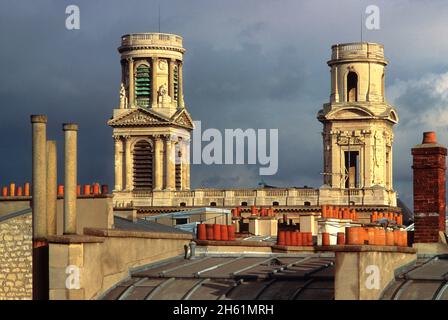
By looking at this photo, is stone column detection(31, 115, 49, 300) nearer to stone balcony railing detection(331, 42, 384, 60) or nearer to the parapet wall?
the parapet wall

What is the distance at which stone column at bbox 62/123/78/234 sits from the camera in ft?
188

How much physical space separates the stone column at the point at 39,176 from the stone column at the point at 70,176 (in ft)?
3.50

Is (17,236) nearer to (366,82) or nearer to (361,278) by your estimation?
(361,278)

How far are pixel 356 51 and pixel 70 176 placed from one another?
457ft

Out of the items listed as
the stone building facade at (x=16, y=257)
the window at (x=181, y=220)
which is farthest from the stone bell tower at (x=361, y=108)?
the stone building facade at (x=16, y=257)

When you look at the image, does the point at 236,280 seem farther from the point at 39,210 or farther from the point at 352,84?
the point at 352,84

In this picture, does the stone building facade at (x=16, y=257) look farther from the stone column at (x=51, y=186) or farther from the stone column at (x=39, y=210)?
the stone column at (x=39, y=210)

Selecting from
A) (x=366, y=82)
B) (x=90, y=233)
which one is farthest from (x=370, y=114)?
(x=90, y=233)

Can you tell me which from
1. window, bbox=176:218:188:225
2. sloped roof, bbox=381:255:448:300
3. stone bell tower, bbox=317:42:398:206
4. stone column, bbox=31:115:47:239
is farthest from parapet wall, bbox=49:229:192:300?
stone bell tower, bbox=317:42:398:206

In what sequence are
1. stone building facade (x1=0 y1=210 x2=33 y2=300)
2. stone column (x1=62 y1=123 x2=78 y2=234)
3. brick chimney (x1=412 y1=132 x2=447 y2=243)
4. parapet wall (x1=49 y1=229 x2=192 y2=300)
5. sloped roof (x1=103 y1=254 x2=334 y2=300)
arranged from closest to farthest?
1. sloped roof (x1=103 y1=254 x2=334 y2=300)
2. parapet wall (x1=49 y1=229 x2=192 y2=300)
3. stone column (x1=62 y1=123 x2=78 y2=234)
4. brick chimney (x1=412 y1=132 x2=447 y2=243)
5. stone building facade (x1=0 y1=210 x2=33 y2=300)

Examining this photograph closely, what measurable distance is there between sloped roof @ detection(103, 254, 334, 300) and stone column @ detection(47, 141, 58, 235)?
3310 mm

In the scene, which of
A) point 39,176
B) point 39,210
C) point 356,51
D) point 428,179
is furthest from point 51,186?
point 356,51

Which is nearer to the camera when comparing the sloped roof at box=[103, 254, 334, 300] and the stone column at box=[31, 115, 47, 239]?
the sloped roof at box=[103, 254, 334, 300]
